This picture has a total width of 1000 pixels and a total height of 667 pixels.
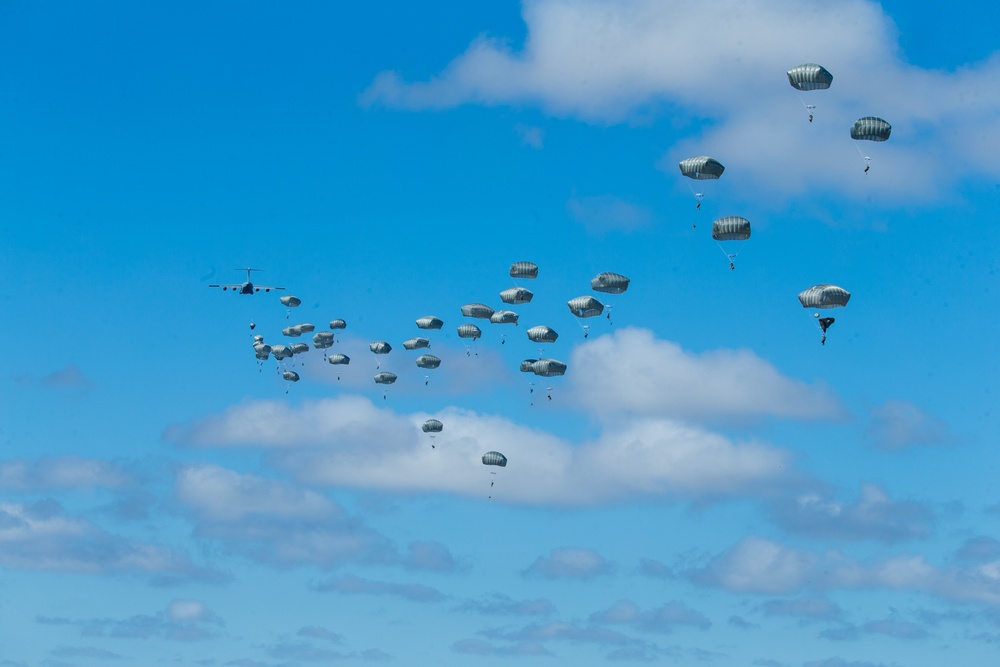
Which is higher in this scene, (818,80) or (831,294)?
(818,80)

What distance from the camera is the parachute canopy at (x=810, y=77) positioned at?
192250 millimetres

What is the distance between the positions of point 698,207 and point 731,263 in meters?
7.86

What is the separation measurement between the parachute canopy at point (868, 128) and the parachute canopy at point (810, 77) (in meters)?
6.15

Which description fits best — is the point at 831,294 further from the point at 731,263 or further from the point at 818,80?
the point at 818,80

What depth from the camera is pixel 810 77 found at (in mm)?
192625

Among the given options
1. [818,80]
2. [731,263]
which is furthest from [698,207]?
[818,80]

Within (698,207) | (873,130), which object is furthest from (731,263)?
(873,130)

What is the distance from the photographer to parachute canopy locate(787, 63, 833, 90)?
7569 inches

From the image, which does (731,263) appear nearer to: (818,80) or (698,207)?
(698,207)

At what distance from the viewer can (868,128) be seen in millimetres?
195750

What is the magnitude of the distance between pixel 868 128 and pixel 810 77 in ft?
32.3

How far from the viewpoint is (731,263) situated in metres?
199

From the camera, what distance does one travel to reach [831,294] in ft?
655

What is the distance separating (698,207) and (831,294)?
19.3 meters
